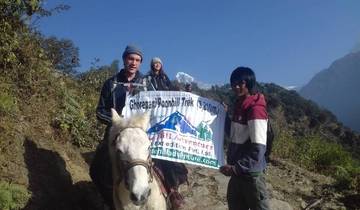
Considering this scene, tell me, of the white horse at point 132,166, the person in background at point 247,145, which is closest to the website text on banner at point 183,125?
the person in background at point 247,145

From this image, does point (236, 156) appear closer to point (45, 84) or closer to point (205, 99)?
point (205, 99)

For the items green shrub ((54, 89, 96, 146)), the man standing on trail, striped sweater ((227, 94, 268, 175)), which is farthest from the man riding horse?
green shrub ((54, 89, 96, 146))

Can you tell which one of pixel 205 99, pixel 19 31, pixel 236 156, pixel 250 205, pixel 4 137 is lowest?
pixel 250 205

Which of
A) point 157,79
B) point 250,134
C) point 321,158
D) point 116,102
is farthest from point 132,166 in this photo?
point 321,158

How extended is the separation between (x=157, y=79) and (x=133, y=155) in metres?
3.02

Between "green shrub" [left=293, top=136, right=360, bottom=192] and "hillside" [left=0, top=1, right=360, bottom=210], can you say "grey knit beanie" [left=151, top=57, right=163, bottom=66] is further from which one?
"green shrub" [left=293, top=136, right=360, bottom=192]

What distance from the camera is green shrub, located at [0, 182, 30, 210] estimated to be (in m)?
5.69

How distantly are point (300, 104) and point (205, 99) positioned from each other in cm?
4690

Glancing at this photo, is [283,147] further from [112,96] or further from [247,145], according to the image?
[247,145]

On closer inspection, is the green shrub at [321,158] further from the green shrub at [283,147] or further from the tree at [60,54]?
the tree at [60,54]

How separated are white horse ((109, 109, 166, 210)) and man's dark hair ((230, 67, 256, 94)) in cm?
112

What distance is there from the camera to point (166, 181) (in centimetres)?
597

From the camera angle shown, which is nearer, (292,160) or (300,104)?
(292,160)

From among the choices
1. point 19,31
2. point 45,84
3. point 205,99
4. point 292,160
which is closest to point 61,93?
point 45,84
